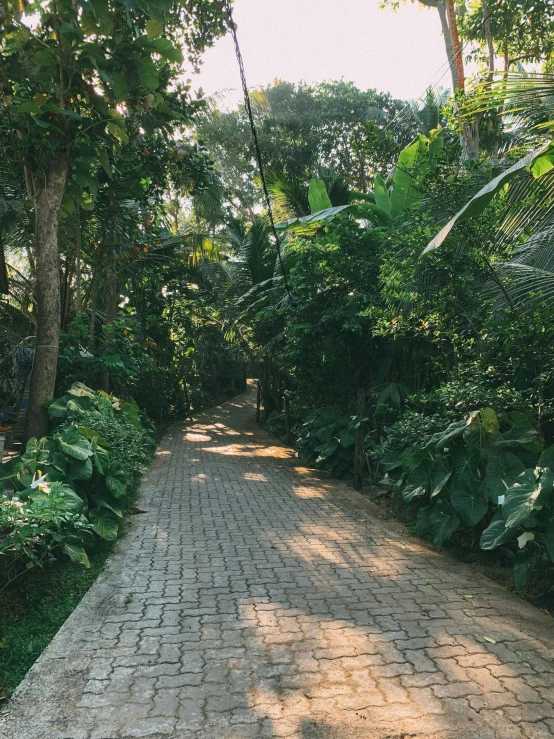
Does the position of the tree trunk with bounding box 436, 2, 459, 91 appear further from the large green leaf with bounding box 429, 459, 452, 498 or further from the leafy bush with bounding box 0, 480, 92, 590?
the leafy bush with bounding box 0, 480, 92, 590

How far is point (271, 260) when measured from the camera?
16.0m

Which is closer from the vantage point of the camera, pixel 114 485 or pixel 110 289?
pixel 114 485

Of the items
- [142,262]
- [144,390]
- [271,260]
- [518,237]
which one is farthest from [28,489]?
[144,390]

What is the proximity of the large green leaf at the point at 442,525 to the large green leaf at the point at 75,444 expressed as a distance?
3.52m

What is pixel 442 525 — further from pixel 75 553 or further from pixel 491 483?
pixel 75 553

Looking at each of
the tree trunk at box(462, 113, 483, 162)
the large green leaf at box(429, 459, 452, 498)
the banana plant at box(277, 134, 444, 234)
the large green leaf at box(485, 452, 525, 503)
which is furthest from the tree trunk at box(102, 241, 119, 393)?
the large green leaf at box(485, 452, 525, 503)

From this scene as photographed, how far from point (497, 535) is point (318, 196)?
323 inches

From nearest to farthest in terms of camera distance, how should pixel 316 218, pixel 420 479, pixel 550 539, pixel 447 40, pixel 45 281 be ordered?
pixel 550 539, pixel 420 479, pixel 45 281, pixel 316 218, pixel 447 40

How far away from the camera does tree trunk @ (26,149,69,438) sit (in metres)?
8.00

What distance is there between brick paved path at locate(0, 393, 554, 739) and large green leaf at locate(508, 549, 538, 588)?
252 millimetres

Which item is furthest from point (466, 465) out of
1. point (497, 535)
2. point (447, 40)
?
point (447, 40)

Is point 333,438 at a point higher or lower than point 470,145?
lower

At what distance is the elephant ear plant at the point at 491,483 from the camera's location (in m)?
4.71

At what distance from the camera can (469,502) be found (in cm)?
570
